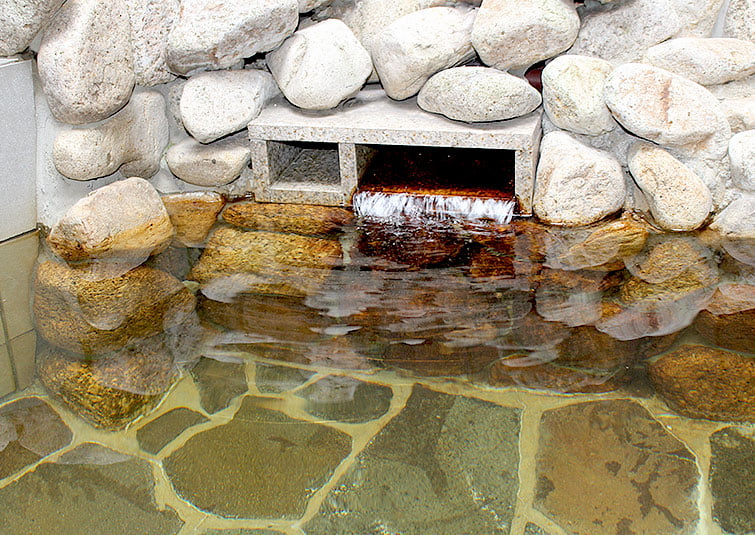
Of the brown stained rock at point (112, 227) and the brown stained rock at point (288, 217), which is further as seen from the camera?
the brown stained rock at point (288, 217)

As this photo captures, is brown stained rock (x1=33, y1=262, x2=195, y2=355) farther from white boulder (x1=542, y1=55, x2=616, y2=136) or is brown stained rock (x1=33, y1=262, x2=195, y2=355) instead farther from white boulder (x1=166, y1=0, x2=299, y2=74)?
white boulder (x1=542, y1=55, x2=616, y2=136)

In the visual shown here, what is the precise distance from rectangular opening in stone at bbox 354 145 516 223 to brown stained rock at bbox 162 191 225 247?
94cm

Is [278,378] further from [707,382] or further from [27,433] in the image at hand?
[707,382]

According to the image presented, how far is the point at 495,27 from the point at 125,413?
9.70ft

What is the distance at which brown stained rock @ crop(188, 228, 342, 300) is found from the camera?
12.6 feet

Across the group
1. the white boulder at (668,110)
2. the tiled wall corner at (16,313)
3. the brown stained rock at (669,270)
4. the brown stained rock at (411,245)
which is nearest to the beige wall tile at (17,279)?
the tiled wall corner at (16,313)

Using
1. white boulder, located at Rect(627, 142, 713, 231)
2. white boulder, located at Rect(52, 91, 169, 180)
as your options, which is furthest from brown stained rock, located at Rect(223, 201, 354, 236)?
white boulder, located at Rect(627, 142, 713, 231)

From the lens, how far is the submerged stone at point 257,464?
2609 mm

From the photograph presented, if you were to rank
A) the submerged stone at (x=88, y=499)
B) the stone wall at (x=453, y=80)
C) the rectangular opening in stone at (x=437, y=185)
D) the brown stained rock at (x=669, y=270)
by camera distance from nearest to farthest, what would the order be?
the submerged stone at (x=88, y=499), the brown stained rock at (x=669, y=270), the stone wall at (x=453, y=80), the rectangular opening in stone at (x=437, y=185)

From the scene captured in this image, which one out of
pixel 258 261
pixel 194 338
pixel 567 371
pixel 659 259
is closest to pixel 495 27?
pixel 659 259

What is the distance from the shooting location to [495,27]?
14.3 ft

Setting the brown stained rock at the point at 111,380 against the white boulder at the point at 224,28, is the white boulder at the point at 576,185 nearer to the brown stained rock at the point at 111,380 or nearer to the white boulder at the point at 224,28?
the white boulder at the point at 224,28

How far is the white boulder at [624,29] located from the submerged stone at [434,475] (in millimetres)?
2661

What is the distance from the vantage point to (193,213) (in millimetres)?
4785
